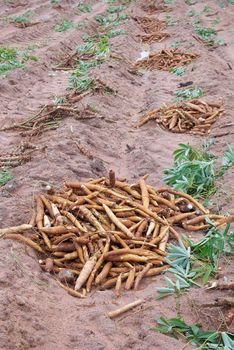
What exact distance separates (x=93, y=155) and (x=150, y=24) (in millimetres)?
10305

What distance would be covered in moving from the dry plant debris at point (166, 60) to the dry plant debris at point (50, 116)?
3739 mm

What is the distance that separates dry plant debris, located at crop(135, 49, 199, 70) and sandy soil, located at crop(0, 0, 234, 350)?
28 cm

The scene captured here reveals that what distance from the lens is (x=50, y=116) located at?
7.00 metres

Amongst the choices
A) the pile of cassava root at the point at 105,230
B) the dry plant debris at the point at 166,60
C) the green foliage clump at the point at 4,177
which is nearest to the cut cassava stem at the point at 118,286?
the pile of cassava root at the point at 105,230

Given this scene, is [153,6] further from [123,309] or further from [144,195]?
[123,309]

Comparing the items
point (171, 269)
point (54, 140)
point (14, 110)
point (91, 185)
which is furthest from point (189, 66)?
point (171, 269)

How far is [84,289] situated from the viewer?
140 inches

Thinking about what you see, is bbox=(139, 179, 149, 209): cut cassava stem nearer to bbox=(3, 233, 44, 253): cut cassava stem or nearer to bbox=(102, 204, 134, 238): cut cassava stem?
bbox=(102, 204, 134, 238): cut cassava stem

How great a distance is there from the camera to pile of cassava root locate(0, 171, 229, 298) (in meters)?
3.68

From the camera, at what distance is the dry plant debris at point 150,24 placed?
1458 centimetres

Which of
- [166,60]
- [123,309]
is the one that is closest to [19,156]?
[123,309]

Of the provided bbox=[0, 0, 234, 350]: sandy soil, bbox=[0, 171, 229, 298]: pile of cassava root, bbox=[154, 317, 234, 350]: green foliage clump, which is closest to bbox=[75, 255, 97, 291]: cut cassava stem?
bbox=[0, 171, 229, 298]: pile of cassava root

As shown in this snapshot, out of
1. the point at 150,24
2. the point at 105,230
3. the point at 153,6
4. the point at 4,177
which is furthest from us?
the point at 153,6

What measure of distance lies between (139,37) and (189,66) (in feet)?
13.8
